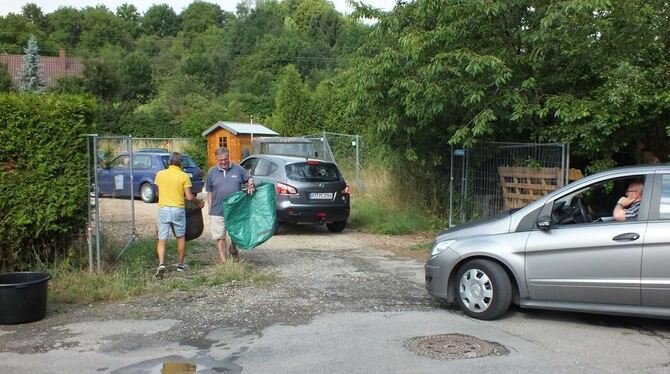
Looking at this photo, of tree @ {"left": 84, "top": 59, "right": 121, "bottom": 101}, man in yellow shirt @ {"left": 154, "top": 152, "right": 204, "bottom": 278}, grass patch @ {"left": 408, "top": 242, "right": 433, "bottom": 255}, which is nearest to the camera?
man in yellow shirt @ {"left": 154, "top": 152, "right": 204, "bottom": 278}

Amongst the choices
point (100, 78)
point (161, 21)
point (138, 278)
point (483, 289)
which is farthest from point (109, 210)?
point (161, 21)

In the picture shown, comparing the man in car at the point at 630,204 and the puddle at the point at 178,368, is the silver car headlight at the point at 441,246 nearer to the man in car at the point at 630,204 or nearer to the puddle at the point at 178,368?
the man in car at the point at 630,204

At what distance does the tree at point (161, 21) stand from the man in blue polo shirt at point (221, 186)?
303 feet

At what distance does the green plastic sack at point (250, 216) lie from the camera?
9141mm

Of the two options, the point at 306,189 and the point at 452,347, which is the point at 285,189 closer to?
the point at 306,189

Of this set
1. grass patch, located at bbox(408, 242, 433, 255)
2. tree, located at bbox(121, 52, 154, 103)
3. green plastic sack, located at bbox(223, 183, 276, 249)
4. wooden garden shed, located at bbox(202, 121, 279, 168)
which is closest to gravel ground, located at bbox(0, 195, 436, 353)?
green plastic sack, located at bbox(223, 183, 276, 249)

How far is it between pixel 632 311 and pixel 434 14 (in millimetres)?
6585

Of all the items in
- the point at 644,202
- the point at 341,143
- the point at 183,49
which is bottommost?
the point at 644,202

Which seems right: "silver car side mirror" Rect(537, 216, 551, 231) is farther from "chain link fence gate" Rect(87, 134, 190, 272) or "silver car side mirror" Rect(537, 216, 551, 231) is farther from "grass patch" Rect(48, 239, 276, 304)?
"chain link fence gate" Rect(87, 134, 190, 272)

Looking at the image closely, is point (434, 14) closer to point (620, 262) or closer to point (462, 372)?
point (620, 262)

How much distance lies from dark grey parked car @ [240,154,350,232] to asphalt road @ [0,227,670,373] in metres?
4.06

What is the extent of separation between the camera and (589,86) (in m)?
10.6

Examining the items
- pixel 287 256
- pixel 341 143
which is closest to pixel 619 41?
pixel 287 256

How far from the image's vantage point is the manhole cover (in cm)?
543
